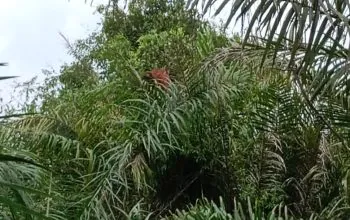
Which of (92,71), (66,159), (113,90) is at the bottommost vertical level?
(66,159)

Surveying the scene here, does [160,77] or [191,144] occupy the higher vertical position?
[160,77]

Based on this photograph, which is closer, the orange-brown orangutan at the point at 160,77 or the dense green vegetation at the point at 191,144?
the dense green vegetation at the point at 191,144

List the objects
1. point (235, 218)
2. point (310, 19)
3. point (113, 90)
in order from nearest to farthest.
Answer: point (310, 19) → point (235, 218) → point (113, 90)

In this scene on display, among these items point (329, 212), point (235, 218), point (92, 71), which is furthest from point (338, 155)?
point (92, 71)

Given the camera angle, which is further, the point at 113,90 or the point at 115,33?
the point at 115,33

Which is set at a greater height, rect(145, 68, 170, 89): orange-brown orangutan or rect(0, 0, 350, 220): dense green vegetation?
rect(145, 68, 170, 89): orange-brown orangutan

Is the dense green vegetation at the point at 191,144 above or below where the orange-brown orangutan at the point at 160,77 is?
below

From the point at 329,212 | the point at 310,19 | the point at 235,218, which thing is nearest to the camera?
the point at 310,19

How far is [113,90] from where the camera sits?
16.0ft

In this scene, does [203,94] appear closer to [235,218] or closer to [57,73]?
[235,218]

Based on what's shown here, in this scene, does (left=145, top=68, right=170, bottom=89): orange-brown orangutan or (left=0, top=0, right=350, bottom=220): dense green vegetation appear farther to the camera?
(left=145, top=68, right=170, bottom=89): orange-brown orangutan

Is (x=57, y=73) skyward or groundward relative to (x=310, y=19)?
skyward

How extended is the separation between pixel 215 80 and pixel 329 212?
103 centimetres

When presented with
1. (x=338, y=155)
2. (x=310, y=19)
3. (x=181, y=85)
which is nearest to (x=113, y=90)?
(x=181, y=85)
